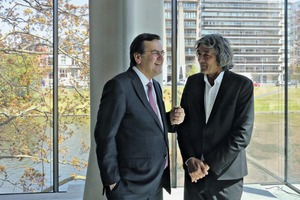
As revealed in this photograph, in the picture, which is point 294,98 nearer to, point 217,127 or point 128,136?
point 217,127

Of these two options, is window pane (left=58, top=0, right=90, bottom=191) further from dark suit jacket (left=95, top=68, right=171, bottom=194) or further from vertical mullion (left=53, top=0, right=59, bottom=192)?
dark suit jacket (left=95, top=68, right=171, bottom=194)

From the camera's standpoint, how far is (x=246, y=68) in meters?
4.17

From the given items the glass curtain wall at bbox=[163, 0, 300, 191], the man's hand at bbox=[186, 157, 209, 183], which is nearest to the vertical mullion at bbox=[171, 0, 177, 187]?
the glass curtain wall at bbox=[163, 0, 300, 191]

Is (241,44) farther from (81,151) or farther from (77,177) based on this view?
(77,177)

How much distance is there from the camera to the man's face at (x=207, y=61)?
1740 mm

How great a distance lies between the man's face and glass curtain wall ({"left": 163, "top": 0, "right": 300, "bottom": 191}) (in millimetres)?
2332

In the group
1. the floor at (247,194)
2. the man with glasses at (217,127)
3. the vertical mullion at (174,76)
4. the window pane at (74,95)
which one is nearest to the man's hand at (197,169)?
the man with glasses at (217,127)

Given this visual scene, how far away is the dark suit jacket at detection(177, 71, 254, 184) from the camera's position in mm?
1663

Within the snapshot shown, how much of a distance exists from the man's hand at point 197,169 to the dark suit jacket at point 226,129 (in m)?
0.03

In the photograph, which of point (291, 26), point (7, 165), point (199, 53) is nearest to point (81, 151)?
point (7, 165)

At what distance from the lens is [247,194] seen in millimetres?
3822

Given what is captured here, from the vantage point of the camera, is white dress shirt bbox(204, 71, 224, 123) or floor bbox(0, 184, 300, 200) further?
floor bbox(0, 184, 300, 200)

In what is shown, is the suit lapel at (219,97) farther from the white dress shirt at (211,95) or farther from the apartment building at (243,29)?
the apartment building at (243,29)

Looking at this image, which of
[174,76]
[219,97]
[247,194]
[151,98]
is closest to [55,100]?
[174,76]
